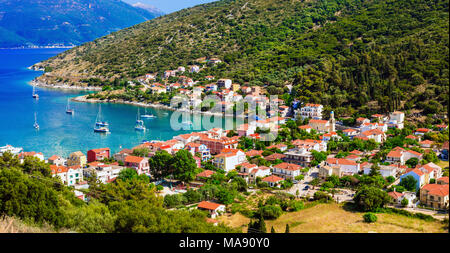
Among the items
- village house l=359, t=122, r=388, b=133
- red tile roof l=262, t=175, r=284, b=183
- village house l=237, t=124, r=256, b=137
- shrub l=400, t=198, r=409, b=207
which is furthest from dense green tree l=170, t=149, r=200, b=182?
village house l=359, t=122, r=388, b=133

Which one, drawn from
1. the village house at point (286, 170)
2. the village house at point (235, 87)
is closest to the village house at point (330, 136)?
the village house at point (286, 170)

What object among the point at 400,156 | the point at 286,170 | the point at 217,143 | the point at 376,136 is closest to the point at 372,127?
the point at 376,136

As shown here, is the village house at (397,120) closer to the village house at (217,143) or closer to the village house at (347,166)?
the village house at (347,166)

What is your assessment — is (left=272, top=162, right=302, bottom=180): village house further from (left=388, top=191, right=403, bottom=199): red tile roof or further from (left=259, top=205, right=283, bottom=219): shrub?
(left=388, top=191, right=403, bottom=199): red tile roof

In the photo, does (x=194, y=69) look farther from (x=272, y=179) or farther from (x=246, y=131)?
(x=272, y=179)

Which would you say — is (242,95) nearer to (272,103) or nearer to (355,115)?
(272,103)

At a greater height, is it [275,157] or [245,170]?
[275,157]

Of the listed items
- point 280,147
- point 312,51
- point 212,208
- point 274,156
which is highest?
point 312,51
